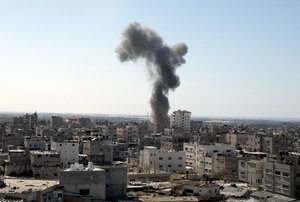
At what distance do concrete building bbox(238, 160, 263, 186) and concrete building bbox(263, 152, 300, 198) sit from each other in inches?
159

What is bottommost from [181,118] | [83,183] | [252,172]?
[252,172]

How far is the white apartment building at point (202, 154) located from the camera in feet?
175

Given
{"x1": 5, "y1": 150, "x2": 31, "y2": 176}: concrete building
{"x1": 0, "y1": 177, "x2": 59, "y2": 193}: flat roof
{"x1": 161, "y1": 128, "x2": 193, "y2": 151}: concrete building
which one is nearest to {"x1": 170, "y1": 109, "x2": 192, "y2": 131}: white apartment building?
{"x1": 161, "y1": 128, "x2": 193, "y2": 151}: concrete building

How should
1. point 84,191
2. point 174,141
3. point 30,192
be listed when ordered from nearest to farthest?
point 30,192
point 84,191
point 174,141

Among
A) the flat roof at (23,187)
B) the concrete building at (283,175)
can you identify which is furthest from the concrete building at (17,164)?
the concrete building at (283,175)

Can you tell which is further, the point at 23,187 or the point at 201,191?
the point at 201,191

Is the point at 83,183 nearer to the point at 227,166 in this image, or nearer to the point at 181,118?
the point at 227,166

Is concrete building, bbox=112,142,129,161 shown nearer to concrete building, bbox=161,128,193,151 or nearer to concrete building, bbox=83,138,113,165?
concrete building, bbox=161,128,193,151

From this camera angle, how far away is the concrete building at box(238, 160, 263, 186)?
4338cm

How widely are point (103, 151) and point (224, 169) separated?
447 inches

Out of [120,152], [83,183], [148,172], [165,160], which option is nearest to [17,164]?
[83,183]

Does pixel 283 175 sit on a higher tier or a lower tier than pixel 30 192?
lower

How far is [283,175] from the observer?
37.0 m

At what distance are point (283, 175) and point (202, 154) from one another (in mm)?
19045
